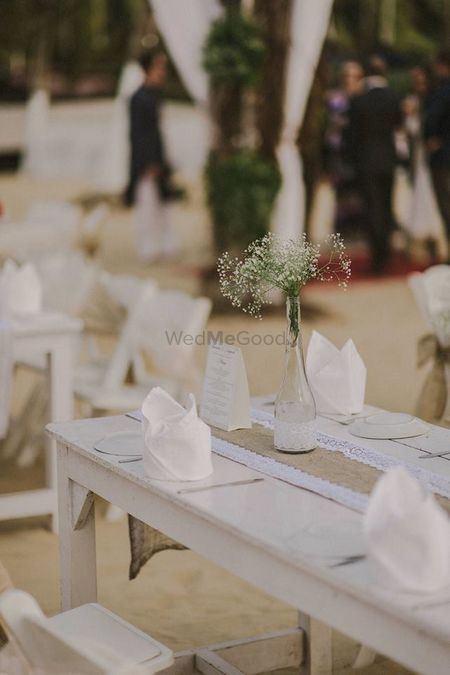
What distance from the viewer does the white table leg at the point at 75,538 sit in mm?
3123

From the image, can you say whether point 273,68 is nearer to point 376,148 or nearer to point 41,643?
point 376,148

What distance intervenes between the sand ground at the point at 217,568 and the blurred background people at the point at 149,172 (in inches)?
57.5

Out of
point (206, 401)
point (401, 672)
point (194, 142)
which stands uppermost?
point (194, 142)

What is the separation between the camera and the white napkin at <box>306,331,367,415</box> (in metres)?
3.29

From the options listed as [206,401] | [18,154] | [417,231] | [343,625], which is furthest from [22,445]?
[18,154]

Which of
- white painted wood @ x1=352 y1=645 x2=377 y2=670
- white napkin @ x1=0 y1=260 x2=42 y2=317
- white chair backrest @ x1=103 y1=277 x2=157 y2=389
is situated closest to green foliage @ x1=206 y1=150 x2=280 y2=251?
white chair backrest @ x1=103 y1=277 x2=157 y2=389

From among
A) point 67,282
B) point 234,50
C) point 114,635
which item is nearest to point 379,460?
point 114,635

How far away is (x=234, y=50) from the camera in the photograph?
806cm

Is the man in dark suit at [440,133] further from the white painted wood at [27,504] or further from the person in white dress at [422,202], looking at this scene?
the white painted wood at [27,504]

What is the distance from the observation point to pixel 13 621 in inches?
86.4

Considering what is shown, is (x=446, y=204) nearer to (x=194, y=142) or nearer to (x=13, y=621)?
(x=13, y=621)

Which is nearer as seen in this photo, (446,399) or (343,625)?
(343,625)

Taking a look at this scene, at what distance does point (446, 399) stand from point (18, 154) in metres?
17.6

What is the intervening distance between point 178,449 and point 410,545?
729 mm
